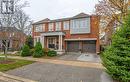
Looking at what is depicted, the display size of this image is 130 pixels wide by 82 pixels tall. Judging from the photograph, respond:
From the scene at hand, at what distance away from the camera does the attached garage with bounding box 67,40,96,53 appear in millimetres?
26109

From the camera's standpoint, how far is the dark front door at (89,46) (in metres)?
26.0

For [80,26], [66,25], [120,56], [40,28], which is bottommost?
[120,56]

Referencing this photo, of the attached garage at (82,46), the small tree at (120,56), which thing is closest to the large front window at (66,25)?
the attached garage at (82,46)

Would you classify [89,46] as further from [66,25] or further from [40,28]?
[40,28]

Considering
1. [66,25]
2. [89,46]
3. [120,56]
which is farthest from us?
[66,25]

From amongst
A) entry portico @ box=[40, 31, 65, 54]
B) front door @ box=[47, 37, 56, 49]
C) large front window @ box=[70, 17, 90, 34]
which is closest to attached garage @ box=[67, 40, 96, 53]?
entry portico @ box=[40, 31, 65, 54]

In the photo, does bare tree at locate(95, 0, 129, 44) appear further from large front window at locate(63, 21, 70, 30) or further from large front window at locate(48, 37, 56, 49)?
large front window at locate(48, 37, 56, 49)

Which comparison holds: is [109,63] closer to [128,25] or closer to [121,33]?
[121,33]

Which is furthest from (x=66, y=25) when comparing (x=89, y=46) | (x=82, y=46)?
(x=89, y=46)

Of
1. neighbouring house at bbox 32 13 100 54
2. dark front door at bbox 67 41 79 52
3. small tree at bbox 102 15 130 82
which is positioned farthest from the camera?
dark front door at bbox 67 41 79 52

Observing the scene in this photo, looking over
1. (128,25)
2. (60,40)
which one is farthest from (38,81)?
(60,40)

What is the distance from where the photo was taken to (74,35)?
26.9 metres

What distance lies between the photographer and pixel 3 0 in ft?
57.3

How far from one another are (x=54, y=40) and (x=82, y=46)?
5765mm
